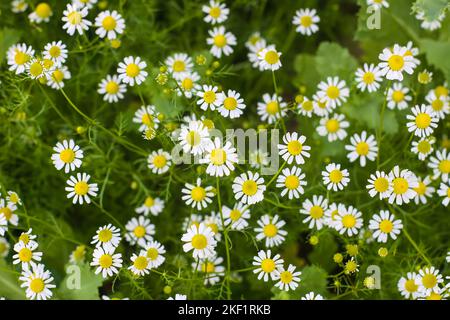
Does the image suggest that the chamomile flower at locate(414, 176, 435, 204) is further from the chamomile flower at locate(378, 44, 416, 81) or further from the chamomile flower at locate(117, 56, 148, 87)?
the chamomile flower at locate(117, 56, 148, 87)

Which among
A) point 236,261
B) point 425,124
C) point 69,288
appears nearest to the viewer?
point 425,124

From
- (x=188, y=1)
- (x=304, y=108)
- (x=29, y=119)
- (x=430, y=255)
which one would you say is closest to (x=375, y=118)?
(x=304, y=108)

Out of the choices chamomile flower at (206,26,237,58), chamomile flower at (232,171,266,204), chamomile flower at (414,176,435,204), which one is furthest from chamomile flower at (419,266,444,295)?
chamomile flower at (206,26,237,58)

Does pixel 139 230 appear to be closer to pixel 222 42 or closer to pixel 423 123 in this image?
pixel 222 42

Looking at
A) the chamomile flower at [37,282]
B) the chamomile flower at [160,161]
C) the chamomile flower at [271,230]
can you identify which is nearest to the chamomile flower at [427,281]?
the chamomile flower at [271,230]

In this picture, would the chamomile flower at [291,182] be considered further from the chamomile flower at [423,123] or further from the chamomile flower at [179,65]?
the chamomile flower at [179,65]
